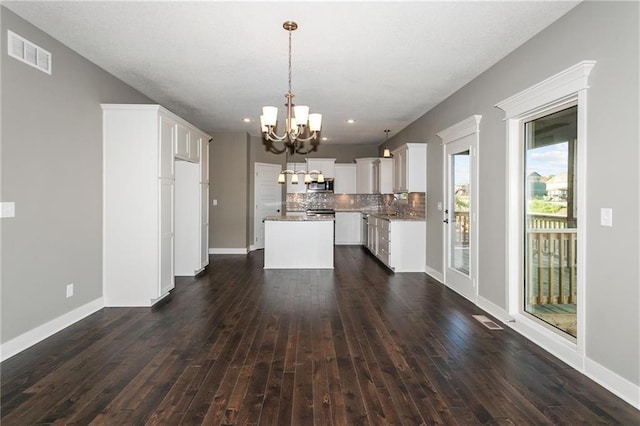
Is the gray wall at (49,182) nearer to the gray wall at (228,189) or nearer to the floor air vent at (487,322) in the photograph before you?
the gray wall at (228,189)

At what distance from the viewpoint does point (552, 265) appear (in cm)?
341

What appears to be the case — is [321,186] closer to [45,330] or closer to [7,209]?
[45,330]

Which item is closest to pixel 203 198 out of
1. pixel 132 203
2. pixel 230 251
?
pixel 132 203

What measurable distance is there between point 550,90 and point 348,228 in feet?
23.4

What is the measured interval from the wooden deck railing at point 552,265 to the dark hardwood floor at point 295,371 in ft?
1.65

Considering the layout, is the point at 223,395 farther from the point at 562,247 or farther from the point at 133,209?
the point at 562,247

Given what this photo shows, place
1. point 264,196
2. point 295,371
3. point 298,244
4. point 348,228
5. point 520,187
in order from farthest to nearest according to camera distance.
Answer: point 348,228, point 264,196, point 298,244, point 520,187, point 295,371

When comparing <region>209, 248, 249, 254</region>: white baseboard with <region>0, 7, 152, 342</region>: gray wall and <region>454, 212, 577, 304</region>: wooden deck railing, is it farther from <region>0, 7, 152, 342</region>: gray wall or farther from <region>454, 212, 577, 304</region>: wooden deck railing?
<region>454, 212, 577, 304</region>: wooden deck railing

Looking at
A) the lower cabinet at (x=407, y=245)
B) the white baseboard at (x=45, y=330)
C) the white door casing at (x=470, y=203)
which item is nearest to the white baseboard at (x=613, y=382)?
the white door casing at (x=470, y=203)

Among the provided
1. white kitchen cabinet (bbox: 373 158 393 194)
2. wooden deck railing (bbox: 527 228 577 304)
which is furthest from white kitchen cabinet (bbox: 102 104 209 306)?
white kitchen cabinet (bbox: 373 158 393 194)

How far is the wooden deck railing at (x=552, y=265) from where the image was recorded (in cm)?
318

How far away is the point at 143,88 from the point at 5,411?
4159 mm

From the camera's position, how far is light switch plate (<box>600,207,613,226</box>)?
250 centimetres

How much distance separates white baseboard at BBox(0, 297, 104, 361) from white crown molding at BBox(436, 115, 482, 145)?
497cm
